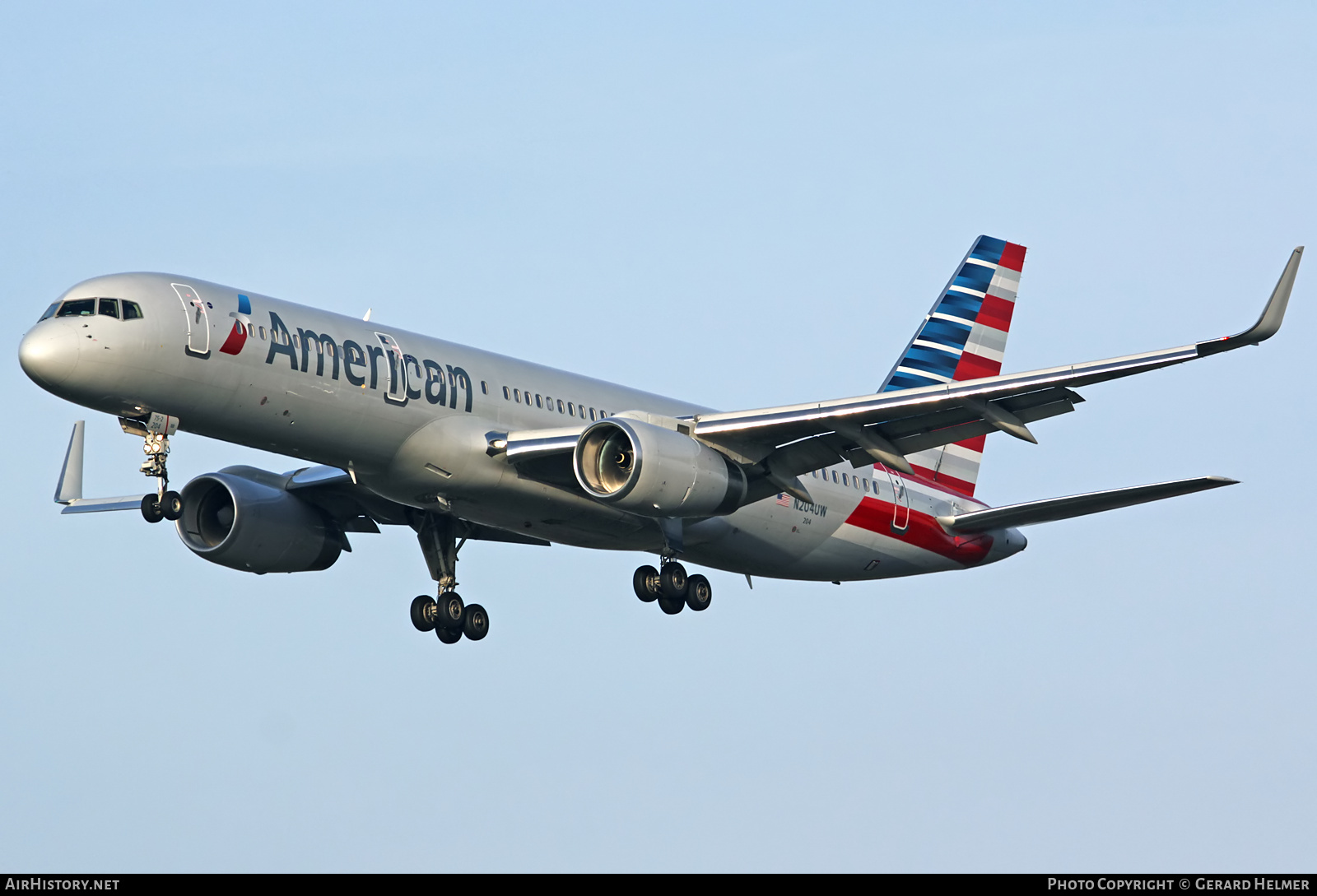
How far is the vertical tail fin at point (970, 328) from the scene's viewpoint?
173 feet

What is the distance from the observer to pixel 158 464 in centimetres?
3688

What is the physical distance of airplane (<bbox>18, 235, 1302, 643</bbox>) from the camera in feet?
117

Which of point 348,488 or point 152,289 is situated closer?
point 152,289

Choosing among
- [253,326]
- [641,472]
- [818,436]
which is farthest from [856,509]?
[253,326]

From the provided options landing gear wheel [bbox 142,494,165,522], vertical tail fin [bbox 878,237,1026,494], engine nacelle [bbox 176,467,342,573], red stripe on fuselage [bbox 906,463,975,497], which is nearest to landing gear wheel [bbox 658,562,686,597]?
red stripe on fuselage [bbox 906,463,975,497]

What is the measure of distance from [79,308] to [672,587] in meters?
14.4

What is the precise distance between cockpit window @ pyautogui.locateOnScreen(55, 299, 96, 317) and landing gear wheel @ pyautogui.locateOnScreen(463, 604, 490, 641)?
1258 centimetres

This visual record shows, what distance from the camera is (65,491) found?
4931cm

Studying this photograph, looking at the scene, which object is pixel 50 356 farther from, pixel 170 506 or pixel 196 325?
pixel 170 506

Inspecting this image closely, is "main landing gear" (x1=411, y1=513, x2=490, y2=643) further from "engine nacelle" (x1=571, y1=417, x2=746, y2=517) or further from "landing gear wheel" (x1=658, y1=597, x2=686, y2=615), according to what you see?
"engine nacelle" (x1=571, y1=417, x2=746, y2=517)

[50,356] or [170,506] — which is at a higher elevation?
[50,356]

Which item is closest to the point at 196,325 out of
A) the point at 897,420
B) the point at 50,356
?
the point at 50,356
